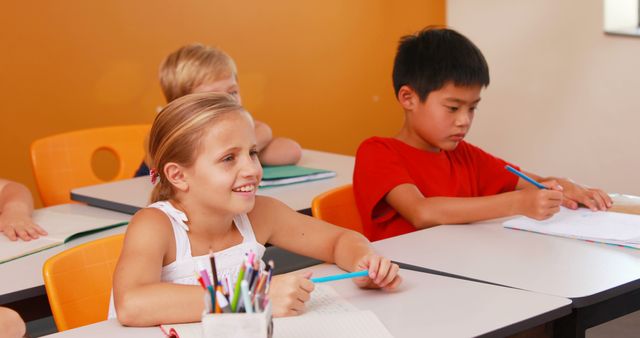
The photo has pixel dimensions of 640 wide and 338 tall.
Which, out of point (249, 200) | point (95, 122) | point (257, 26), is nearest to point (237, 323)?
point (249, 200)

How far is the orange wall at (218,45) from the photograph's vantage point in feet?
12.1

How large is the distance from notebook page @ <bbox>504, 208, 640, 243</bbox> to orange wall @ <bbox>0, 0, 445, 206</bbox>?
2378 millimetres

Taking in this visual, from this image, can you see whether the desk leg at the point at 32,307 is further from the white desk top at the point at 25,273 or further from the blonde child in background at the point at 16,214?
the blonde child in background at the point at 16,214

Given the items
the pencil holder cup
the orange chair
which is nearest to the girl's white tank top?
the orange chair

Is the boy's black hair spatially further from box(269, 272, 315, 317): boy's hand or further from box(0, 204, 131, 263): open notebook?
box(269, 272, 315, 317): boy's hand

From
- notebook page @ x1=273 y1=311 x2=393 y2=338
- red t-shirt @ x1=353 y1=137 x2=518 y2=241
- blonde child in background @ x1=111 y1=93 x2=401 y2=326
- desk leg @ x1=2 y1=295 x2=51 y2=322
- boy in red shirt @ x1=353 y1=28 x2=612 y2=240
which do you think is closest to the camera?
notebook page @ x1=273 y1=311 x2=393 y2=338

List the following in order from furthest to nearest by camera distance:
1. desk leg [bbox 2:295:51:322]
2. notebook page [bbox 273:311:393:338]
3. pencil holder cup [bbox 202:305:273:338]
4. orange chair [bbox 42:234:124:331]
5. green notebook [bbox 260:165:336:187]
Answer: green notebook [bbox 260:165:336:187] < desk leg [bbox 2:295:51:322] < orange chair [bbox 42:234:124:331] < notebook page [bbox 273:311:393:338] < pencil holder cup [bbox 202:305:273:338]

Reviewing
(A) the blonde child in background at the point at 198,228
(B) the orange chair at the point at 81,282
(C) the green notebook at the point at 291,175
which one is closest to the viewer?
(A) the blonde child in background at the point at 198,228

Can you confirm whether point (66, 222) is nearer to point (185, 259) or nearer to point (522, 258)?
point (185, 259)

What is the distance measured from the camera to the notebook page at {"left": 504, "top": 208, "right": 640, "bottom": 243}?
1848 millimetres

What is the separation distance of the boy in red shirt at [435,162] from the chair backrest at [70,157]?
118 cm

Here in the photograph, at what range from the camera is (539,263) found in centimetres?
168

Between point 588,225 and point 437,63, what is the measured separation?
60 cm

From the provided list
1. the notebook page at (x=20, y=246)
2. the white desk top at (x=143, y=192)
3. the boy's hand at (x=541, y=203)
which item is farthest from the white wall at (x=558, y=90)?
the notebook page at (x=20, y=246)
